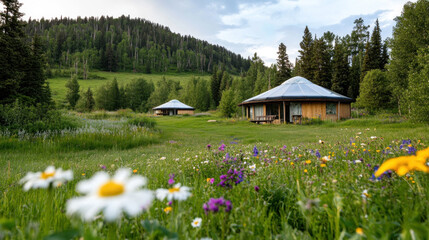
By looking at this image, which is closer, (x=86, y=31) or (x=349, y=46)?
(x=349, y=46)

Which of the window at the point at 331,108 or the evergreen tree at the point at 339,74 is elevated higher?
the evergreen tree at the point at 339,74

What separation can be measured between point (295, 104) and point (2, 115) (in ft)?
75.5

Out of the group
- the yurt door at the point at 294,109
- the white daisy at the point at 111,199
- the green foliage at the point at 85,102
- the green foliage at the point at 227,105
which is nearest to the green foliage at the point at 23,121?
the white daisy at the point at 111,199

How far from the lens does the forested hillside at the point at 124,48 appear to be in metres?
99.8

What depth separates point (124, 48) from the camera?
11400 centimetres

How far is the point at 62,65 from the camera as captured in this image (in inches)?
3748

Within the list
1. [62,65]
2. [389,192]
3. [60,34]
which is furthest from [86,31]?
[389,192]

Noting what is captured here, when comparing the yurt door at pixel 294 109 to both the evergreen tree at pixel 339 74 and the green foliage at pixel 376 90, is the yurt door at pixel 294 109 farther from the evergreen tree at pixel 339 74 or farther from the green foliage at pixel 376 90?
the evergreen tree at pixel 339 74

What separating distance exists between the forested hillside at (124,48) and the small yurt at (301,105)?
8168 cm

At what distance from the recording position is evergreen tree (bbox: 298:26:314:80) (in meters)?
40.5

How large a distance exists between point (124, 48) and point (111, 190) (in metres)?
128

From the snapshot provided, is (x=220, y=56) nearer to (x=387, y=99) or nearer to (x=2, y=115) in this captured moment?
(x=387, y=99)

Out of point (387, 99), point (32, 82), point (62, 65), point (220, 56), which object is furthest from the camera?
point (220, 56)

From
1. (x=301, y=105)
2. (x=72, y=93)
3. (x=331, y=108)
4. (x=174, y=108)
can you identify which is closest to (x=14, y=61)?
(x=301, y=105)
